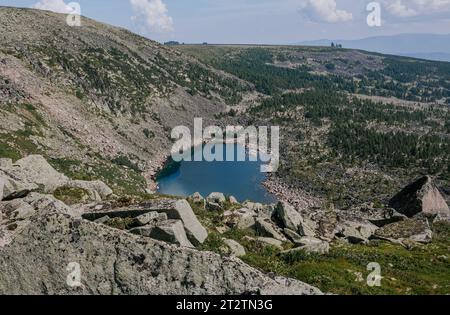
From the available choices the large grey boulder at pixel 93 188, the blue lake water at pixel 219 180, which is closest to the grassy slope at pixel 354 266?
the large grey boulder at pixel 93 188

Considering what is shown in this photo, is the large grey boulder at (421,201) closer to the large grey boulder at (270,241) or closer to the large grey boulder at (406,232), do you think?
the large grey boulder at (406,232)

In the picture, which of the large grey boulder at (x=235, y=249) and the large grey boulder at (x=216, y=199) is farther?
the large grey boulder at (x=216, y=199)

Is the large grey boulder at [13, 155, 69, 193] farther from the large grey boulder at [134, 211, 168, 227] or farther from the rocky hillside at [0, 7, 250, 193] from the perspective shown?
the rocky hillside at [0, 7, 250, 193]

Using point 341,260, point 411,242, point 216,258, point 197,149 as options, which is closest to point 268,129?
point 197,149

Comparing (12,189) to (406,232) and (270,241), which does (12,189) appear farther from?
(406,232)

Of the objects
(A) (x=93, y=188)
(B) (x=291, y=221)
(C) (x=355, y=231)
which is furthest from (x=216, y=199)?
(C) (x=355, y=231)
